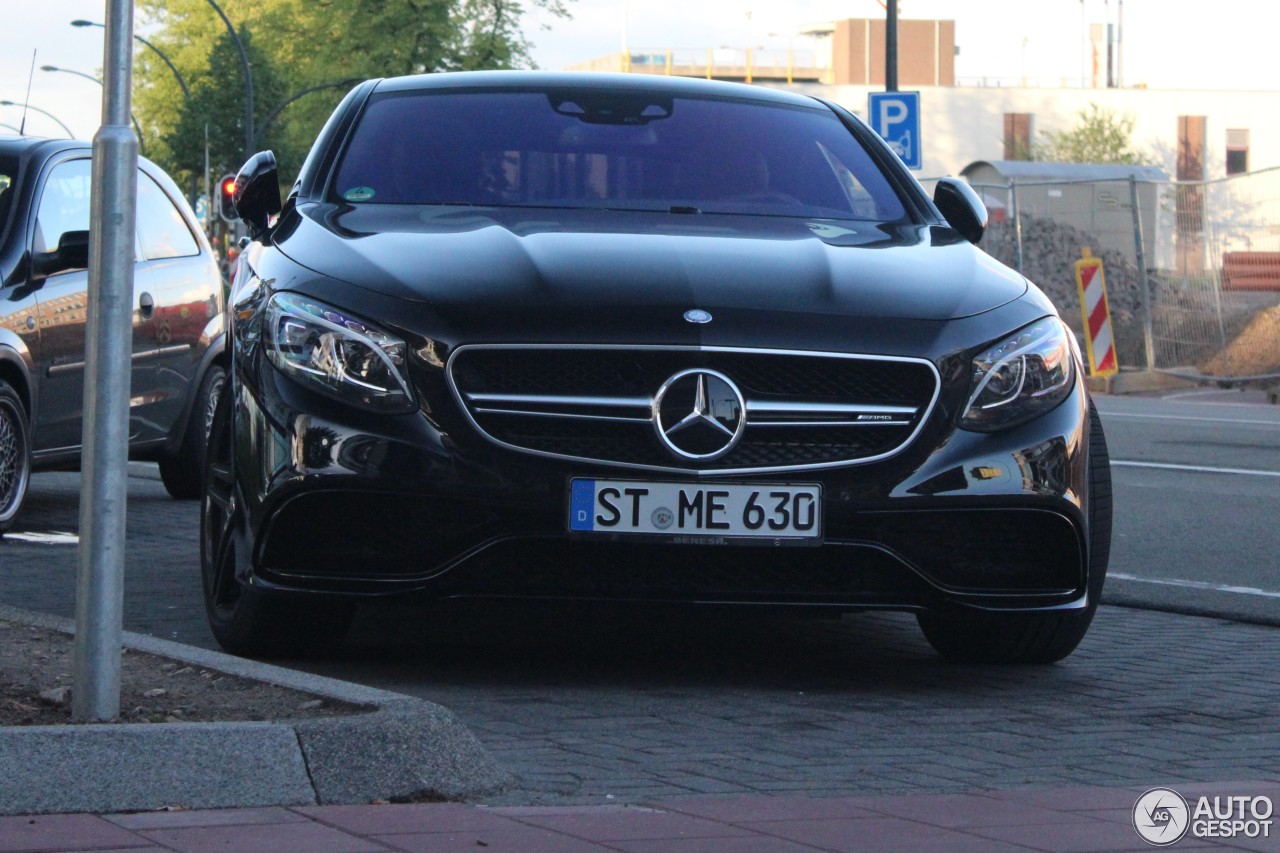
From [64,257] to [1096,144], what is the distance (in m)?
90.6

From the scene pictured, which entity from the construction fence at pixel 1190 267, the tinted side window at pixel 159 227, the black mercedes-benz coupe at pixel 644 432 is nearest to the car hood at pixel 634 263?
the black mercedes-benz coupe at pixel 644 432

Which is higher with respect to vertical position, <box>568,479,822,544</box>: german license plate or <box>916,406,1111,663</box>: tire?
<box>568,479,822,544</box>: german license plate

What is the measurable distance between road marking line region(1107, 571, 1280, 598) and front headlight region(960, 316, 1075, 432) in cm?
263

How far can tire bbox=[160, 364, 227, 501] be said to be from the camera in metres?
9.85

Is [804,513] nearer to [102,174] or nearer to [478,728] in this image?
[478,728]

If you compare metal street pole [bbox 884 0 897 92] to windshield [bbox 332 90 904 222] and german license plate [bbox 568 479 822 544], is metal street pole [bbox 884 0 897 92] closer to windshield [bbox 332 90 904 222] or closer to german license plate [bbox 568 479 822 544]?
windshield [bbox 332 90 904 222]

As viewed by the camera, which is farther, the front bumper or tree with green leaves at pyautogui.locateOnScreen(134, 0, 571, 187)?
tree with green leaves at pyautogui.locateOnScreen(134, 0, 571, 187)

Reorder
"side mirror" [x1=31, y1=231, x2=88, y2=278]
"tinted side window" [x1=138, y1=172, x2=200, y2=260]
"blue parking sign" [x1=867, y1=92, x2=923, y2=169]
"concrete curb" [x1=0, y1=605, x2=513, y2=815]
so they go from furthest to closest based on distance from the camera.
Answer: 1. "blue parking sign" [x1=867, y1=92, x2=923, y2=169]
2. "tinted side window" [x1=138, y1=172, x2=200, y2=260]
3. "side mirror" [x1=31, y1=231, x2=88, y2=278]
4. "concrete curb" [x1=0, y1=605, x2=513, y2=815]

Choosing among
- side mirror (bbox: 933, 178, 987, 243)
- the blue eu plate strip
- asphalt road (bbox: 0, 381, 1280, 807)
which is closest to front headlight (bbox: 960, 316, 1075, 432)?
asphalt road (bbox: 0, 381, 1280, 807)

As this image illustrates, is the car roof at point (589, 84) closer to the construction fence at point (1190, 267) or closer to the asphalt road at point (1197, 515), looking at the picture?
the asphalt road at point (1197, 515)

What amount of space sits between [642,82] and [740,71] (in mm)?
112689

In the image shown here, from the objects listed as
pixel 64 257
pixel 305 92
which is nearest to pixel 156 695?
pixel 64 257

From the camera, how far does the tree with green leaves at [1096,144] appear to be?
94.9 m

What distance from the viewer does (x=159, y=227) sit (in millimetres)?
9867
